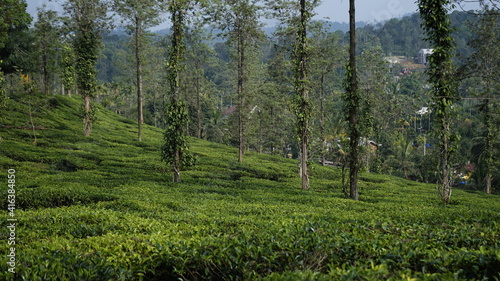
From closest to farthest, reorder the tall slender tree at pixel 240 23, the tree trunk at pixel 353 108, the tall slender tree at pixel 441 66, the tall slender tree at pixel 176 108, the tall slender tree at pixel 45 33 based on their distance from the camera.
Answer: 1. the tall slender tree at pixel 441 66
2. the tree trunk at pixel 353 108
3. the tall slender tree at pixel 176 108
4. the tall slender tree at pixel 240 23
5. the tall slender tree at pixel 45 33

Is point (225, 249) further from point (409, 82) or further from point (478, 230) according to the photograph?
point (409, 82)

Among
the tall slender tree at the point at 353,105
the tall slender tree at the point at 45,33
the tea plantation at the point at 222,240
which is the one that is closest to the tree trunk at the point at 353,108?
the tall slender tree at the point at 353,105

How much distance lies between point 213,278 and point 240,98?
80.6 feet

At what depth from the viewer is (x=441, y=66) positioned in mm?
14156

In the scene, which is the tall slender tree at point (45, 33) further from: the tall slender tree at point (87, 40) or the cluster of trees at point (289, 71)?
the tall slender tree at point (87, 40)

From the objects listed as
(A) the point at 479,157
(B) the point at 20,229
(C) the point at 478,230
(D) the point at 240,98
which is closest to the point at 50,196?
(B) the point at 20,229

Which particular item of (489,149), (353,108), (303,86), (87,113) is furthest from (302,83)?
(489,149)

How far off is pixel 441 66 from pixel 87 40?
2477 cm

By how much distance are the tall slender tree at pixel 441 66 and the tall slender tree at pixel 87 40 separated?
23572 mm

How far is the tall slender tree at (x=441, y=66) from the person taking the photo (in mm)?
13914

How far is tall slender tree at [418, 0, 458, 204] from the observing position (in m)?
13.9

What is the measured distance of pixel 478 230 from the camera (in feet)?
20.9

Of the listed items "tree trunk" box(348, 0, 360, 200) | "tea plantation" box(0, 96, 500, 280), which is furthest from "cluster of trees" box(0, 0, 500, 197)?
"tea plantation" box(0, 96, 500, 280)

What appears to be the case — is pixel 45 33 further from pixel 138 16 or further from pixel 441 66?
pixel 441 66
